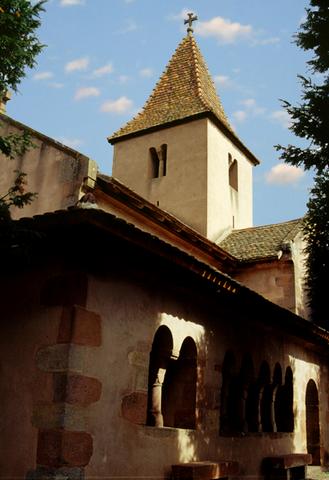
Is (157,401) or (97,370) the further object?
(157,401)

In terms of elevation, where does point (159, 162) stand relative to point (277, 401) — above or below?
above

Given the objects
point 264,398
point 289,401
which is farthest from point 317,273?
point 264,398

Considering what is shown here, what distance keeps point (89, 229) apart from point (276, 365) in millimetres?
5458

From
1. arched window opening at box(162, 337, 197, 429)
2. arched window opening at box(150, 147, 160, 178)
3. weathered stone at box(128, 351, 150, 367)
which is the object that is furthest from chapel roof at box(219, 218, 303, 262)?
weathered stone at box(128, 351, 150, 367)

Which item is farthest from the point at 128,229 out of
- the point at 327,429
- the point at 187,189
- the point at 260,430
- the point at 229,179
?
the point at 229,179

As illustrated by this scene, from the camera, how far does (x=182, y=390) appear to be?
6781 mm

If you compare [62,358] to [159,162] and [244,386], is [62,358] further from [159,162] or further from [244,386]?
[159,162]

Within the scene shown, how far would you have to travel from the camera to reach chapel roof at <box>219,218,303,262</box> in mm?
13953

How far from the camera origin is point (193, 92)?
1839cm

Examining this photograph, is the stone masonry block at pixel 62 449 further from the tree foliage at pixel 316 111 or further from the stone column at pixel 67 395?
the tree foliage at pixel 316 111

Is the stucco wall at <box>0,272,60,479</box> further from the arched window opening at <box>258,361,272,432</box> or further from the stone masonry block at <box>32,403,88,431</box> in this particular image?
the arched window opening at <box>258,361,272,432</box>

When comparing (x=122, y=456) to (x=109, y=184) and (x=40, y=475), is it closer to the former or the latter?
(x=40, y=475)

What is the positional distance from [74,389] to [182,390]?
2195 mm

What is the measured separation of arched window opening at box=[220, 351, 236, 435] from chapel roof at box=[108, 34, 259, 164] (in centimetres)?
1092
